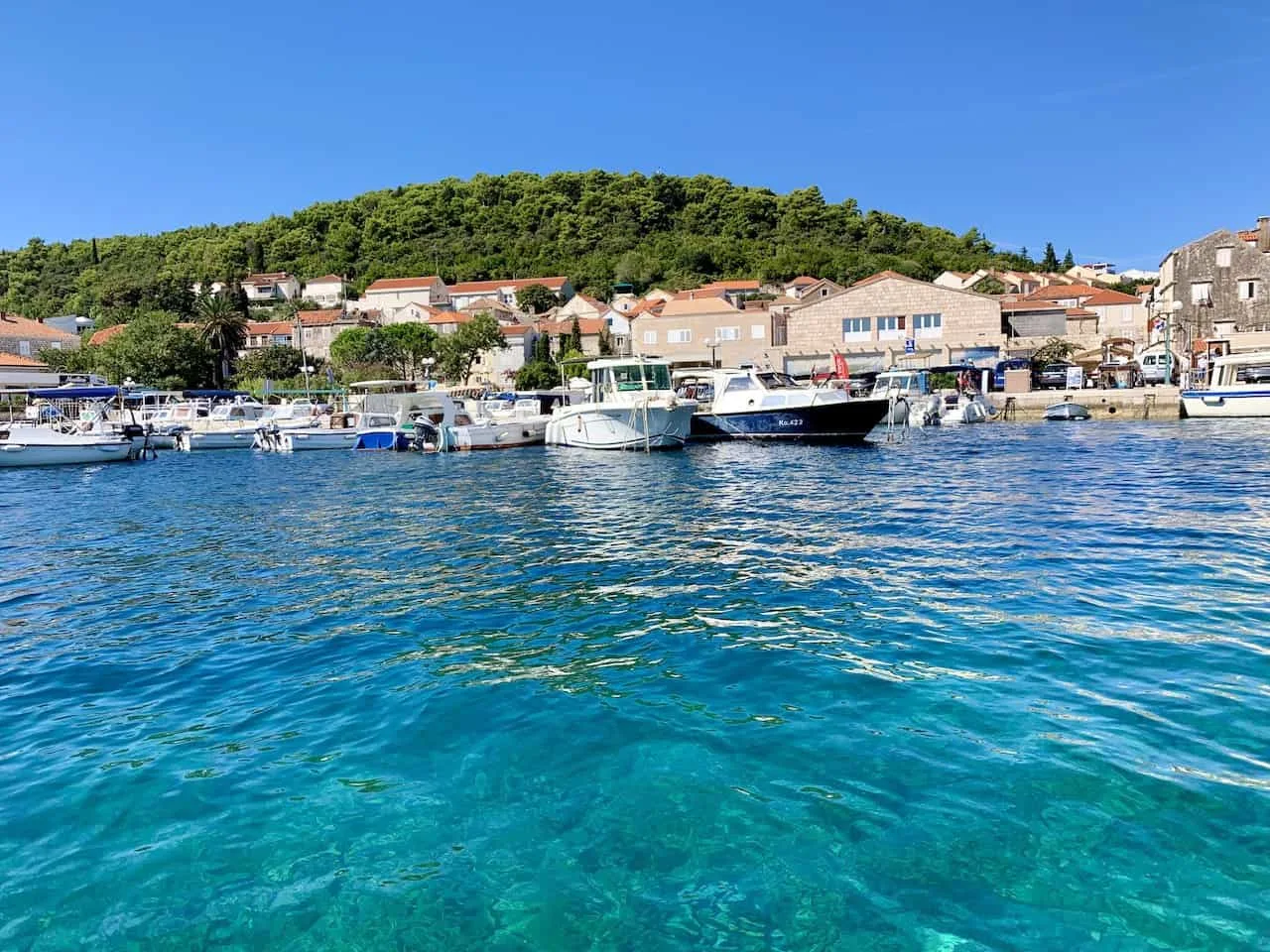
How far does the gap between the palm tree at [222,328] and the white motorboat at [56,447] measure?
1719 inches

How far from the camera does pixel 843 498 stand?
59.1 ft

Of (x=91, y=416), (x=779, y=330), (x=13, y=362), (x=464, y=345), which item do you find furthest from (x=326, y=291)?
(x=779, y=330)

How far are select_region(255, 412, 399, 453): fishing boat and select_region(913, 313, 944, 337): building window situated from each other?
3823cm

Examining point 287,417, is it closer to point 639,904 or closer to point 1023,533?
point 1023,533

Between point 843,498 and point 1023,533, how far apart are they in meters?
4.97

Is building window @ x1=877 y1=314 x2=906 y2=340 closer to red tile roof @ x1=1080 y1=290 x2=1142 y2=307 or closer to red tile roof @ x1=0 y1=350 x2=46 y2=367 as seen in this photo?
red tile roof @ x1=1080 y1=290 x2=1142 y2=307

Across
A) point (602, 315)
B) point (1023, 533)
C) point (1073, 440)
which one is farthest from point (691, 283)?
point (1023, 533)

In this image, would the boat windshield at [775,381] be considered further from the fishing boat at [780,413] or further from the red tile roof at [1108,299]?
the red tile roof at [1108,299]

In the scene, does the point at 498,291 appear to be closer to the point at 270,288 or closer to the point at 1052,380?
the point at 270,288

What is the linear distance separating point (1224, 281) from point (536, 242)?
95.9m

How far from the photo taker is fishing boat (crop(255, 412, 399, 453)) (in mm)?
42188

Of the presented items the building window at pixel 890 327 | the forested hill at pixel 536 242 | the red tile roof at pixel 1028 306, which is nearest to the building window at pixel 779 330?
the building window at pixel 890 327

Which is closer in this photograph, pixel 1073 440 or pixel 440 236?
pixel 1073 440

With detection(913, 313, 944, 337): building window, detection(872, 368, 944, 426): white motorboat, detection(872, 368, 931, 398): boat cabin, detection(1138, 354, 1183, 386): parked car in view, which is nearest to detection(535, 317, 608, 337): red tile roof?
detection(913, 313, 944, 337): building window
